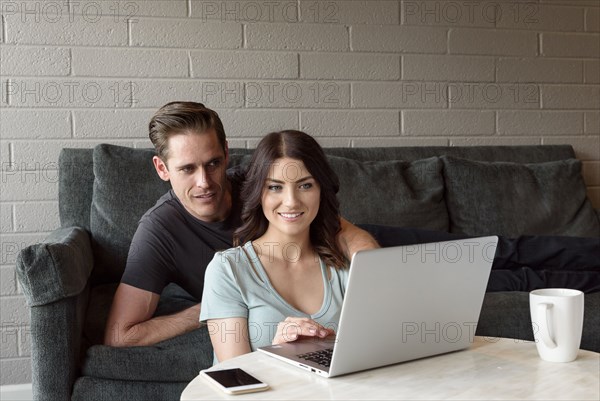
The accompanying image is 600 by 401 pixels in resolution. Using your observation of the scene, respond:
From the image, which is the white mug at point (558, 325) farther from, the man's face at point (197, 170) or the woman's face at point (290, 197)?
the man's face at point (197, 170)

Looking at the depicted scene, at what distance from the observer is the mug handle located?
129 centimetres

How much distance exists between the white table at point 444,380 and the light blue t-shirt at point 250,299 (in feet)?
0.61

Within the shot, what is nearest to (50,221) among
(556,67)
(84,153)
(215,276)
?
(84,153)

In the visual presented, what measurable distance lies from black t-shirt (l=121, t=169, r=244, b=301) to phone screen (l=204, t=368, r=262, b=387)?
939 millimetres

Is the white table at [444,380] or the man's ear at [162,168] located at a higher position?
the man's ear at [162,168]

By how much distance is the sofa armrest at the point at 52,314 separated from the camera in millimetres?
1873

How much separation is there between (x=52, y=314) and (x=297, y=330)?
810mm

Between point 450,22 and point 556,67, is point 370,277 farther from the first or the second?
point 556,67

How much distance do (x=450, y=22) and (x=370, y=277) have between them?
2320 mm

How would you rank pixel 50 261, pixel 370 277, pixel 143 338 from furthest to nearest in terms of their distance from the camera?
pixel 143 338 < pixel 50 261 < pixel 370 277

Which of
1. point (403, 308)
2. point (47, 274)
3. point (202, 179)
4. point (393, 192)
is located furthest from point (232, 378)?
point (393, 192)

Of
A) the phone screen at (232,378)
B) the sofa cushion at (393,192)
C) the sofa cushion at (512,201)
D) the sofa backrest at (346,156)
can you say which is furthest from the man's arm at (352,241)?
the sofa cushion at (512,201)

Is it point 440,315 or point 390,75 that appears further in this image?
point 390,75

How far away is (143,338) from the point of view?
2051 mm
